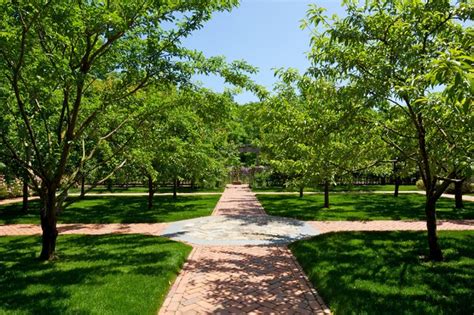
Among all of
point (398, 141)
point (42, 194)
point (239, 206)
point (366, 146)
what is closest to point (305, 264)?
point (366, 146)

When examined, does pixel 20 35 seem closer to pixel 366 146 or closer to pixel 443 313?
pixel 366 146

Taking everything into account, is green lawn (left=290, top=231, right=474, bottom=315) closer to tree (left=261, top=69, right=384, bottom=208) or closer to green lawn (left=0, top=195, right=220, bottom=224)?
tree (left=261, top=69, right=384, bottom=208)

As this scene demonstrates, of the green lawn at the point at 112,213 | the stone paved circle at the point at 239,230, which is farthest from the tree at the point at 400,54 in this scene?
the green lawn at the point at 112,213

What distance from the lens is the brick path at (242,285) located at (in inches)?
250

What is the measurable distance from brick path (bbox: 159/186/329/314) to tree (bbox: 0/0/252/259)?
4037 millimetres

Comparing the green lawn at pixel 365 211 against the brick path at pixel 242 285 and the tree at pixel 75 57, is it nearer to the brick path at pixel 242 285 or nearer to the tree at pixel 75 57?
the brick path at pixel 242 285

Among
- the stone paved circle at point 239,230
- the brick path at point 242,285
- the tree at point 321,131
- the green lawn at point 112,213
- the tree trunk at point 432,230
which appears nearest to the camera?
the brick path at point 242,285

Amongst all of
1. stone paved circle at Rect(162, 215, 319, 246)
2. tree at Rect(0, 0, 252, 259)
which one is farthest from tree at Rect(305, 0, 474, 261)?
stone paved circle at Rect(162, 215, 319, 246)

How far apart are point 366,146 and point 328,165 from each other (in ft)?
3.46

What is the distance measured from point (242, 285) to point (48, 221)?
16.7 feet

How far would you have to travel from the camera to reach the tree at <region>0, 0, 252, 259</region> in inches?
261

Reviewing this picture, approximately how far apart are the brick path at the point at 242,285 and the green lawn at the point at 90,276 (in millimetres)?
407

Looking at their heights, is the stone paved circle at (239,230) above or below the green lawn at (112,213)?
below

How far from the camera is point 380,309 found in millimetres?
6031
